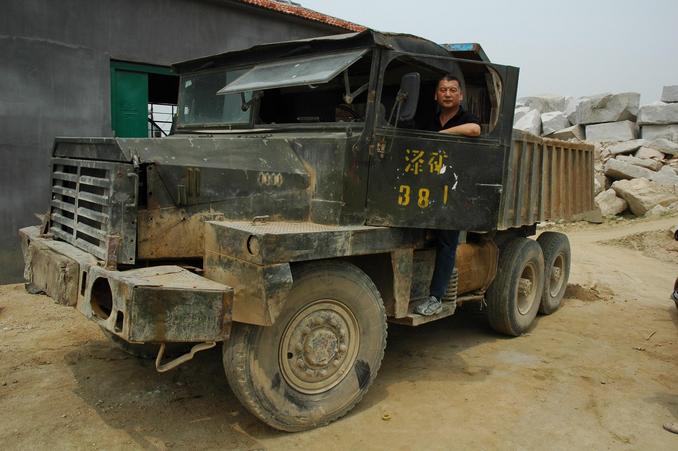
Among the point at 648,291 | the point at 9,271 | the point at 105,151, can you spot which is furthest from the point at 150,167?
the point at 648,291

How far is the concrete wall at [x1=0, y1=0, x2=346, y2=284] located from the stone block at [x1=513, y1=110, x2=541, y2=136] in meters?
14.1

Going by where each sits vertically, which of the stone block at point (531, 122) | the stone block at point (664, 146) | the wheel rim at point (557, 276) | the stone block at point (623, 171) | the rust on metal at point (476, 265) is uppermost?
the stone block at point (531, 122)

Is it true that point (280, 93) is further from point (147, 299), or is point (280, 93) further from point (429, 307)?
point (147, 299)

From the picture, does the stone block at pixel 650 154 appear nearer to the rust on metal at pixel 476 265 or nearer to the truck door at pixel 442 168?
the rust on metal at pixel 476 265

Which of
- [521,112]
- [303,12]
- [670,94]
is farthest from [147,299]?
[521,112]

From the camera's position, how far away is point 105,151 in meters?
3.59

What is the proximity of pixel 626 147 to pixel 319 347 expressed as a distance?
1624 centimetres

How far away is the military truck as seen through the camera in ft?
10.8

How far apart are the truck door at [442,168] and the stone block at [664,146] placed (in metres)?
14.4

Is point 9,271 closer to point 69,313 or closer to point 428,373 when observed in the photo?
point 69,313

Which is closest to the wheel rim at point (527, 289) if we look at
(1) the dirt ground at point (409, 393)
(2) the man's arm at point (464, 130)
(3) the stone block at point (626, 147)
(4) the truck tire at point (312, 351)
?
(1) the dirt ground at point (409, 393)

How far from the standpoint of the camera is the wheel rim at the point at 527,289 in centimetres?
596

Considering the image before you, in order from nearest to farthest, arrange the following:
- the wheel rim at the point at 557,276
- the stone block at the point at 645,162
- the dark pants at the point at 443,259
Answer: the dark pants at the point at 443,259 → the wheel rim at the point at 557,276 → the stone block at the point at 645,162

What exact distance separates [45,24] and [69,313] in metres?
3.63
